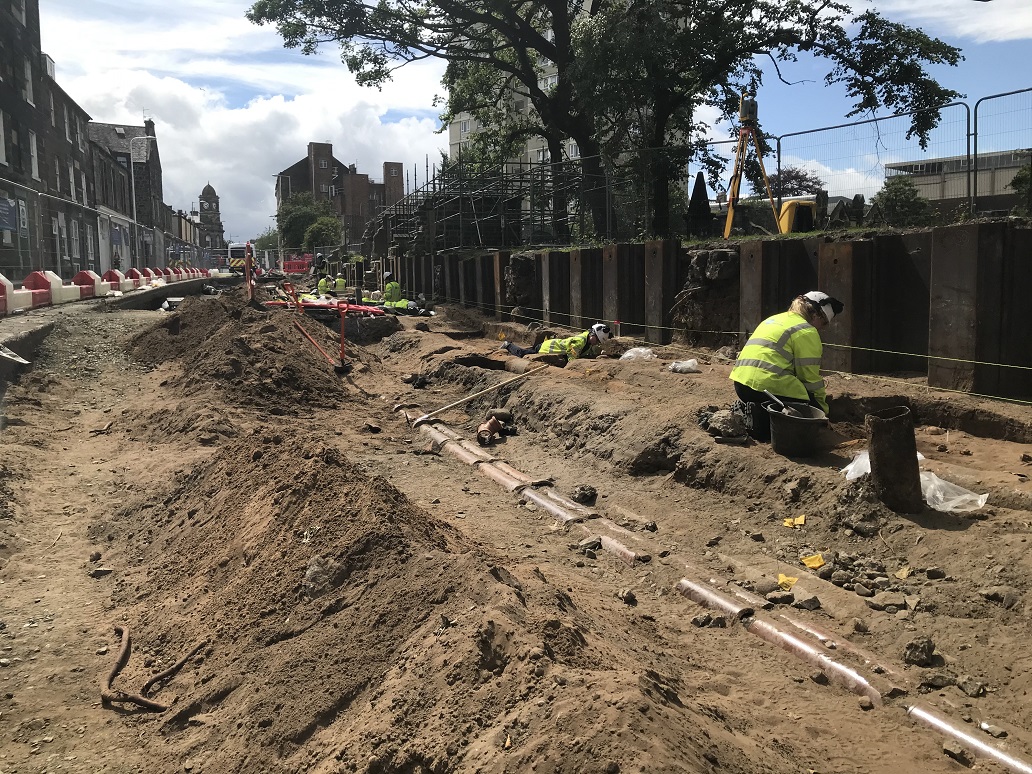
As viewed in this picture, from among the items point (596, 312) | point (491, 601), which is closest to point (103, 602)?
point (491, 601)

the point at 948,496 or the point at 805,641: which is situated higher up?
the point at 948,496

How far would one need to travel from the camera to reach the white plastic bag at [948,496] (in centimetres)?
505

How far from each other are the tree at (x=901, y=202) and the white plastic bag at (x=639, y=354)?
4080 millimetres

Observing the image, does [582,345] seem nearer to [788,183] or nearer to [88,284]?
[788,183]

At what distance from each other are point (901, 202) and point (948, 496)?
9162 mm

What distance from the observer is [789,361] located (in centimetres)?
660

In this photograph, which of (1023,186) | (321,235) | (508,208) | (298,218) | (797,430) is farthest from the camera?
(298,218)

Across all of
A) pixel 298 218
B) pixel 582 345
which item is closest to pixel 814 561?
pixel 582 345

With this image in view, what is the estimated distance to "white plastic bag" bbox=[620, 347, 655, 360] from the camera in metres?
10.8

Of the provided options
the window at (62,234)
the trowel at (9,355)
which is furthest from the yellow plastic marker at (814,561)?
the window at (62,234)

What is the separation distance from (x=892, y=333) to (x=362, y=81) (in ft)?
69.8

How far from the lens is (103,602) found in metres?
4.61

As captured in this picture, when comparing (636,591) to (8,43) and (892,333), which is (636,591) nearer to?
(892,333)

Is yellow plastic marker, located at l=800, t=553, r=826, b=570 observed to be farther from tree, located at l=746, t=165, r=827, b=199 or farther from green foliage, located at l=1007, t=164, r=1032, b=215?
tree, located at l=746, t=165, r=827, b=199
